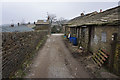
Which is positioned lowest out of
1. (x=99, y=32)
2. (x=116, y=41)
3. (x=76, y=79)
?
(x=76, y=79)

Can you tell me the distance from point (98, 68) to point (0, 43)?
5.76 meters

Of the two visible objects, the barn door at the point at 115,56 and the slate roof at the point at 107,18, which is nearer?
the barn door at the point at 115,56

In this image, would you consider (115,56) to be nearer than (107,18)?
Yes

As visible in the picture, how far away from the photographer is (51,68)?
5.03m

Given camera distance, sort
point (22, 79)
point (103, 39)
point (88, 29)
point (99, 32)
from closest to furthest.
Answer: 1. point (22, 79)
2. point (103, 39)
3. point (99, 32)
4. point (88, 29)

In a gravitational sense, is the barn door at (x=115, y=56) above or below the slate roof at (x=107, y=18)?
below

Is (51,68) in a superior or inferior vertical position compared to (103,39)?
inferior

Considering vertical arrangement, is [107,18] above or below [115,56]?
above

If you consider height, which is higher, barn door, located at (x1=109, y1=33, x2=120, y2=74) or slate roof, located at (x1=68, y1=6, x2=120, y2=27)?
slate roof, located at (x1=68, y1=6, x2=120, y2=27)

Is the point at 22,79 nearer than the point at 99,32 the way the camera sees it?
Yes

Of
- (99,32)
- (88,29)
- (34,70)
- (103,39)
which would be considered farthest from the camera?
A: (88,29)

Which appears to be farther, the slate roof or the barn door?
the slate roof

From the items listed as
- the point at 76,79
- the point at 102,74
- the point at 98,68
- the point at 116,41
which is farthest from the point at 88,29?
the point at 76,79

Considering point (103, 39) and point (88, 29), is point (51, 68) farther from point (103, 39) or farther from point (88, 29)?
point (88, 29)
